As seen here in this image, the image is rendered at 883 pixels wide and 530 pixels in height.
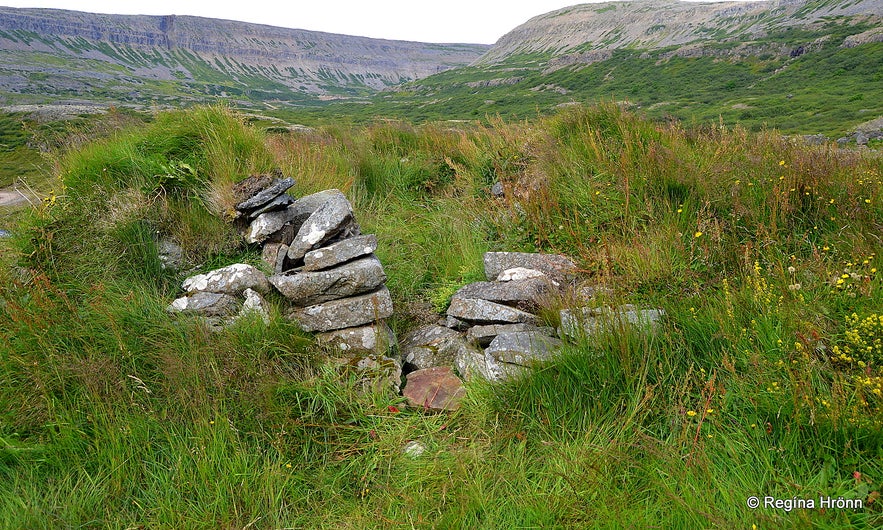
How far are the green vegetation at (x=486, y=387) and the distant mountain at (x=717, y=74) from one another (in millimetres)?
3902

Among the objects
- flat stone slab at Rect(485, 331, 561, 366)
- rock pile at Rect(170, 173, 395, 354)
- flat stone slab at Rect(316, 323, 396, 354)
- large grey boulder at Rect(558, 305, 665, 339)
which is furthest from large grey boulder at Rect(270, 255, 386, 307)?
large grey boulder at Rect(558, 305, 665, 339)

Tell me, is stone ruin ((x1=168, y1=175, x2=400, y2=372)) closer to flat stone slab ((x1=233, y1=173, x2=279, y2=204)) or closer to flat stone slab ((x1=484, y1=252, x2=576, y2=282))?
flat stone slab ((x1=233, y1=173, x2=279, y2=204))

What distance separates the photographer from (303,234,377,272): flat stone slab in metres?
4.19

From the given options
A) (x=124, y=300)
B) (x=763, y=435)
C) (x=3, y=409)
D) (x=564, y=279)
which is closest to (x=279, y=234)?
(x=124, y=300)

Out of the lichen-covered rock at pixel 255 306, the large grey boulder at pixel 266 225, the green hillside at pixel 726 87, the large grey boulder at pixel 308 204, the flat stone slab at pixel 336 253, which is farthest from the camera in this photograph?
the green hillside at pixel 726 87

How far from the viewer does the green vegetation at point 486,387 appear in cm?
218

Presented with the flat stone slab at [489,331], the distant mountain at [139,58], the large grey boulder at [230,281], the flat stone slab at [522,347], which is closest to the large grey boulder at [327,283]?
the large grey boulder at [230,281]

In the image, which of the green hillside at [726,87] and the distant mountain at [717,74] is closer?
the green hillside at [726,87]

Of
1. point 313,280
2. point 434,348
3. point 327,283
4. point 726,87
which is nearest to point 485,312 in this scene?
point 434,348

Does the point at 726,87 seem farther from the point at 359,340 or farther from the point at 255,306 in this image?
the point at 255,306

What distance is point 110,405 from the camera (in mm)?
2828

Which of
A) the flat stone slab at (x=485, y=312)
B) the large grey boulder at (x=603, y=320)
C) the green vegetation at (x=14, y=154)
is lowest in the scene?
the flat stone slab at (x=485, y=312)

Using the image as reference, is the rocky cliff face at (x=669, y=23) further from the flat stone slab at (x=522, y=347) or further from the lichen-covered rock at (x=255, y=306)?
the lichen-covered rock at (x=255, y=306)

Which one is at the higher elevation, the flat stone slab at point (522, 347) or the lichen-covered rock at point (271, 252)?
the lichen-covered rock at point (271, 252)
